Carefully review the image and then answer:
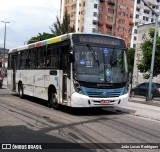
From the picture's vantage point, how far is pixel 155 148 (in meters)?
8.41

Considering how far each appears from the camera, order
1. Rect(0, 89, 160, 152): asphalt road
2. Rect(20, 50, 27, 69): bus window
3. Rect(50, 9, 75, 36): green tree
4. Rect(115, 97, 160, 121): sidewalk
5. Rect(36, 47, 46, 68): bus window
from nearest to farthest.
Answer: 1. Rect(0, 89, 160, 152): asphalt road
2. Rect(115, 97, 160, 121): sidewalk
3. Rect(36, 47, 46, 68): bus window
4. Rect(20, 50, 27, 69): bus window
5. Rect(50, 9, 75, 36): green tree

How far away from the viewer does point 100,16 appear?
111438mm

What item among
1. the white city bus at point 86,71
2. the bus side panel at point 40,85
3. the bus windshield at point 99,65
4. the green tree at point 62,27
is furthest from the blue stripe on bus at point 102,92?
the green tree at point 62,27

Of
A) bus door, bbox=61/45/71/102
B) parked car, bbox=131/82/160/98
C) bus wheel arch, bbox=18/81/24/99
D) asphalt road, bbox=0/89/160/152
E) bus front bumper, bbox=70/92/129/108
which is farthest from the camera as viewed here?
parked car, bbox=131/82/160/98

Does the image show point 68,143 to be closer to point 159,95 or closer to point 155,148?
point 155,148

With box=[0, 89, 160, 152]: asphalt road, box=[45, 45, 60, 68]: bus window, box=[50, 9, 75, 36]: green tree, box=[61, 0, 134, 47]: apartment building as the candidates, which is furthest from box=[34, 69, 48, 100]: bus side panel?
box=[61, 0, 134, 47]: apartment building

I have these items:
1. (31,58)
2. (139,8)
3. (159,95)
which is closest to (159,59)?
(159,95)

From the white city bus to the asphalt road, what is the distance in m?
0.77

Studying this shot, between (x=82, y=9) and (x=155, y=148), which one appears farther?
(x=82, y=9)

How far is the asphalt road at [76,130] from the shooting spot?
877 centimetres

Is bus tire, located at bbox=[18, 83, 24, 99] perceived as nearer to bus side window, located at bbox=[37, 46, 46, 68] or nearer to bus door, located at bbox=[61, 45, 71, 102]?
bus side window, located at bbox=[37, 46, 46, 68]

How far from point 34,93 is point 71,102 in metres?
5.20

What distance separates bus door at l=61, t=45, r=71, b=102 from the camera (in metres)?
14.2

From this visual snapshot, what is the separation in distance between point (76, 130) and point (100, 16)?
4054 inches
